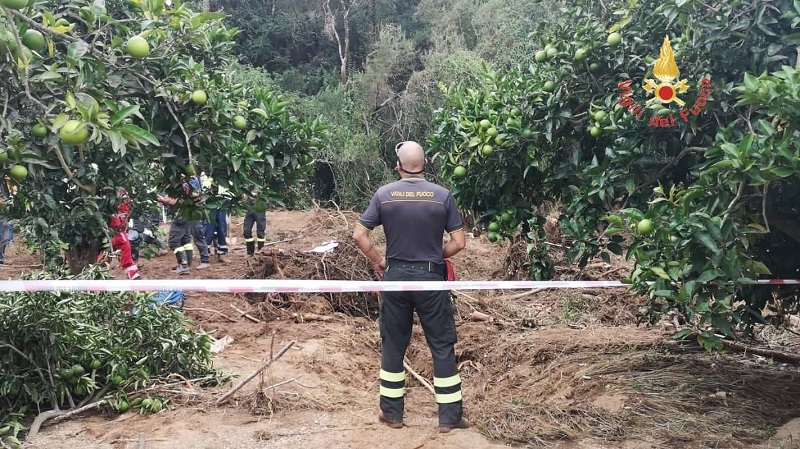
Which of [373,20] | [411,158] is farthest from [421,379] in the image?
[373,20]

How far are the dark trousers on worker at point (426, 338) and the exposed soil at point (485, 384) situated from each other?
175 mm

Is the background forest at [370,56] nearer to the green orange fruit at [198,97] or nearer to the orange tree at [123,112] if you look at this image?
the orange tree at [123,112]

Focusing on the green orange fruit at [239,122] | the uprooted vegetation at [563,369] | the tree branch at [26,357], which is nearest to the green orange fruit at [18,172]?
the green orange fruit at [239,122]

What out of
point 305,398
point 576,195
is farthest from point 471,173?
point 305,398

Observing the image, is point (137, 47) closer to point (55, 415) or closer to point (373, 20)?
point (55, 415)

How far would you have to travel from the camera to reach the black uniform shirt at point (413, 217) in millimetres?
4406

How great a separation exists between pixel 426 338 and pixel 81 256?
11.5ft

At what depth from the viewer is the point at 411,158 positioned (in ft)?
14.8

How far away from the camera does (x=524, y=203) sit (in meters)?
5.11

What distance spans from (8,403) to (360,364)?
288 cm

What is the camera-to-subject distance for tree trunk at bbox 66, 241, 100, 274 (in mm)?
6137

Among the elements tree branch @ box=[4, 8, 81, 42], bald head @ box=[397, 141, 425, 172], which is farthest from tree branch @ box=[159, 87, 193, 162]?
bald head @ box=[397, 141, 425, 172]

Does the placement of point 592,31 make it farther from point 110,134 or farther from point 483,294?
point 483,294

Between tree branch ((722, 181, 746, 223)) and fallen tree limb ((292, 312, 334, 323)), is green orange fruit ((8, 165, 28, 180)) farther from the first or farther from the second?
fallen tree limb ((292, 312, 334, 323))
